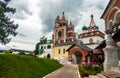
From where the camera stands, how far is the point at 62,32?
8325 centimetres

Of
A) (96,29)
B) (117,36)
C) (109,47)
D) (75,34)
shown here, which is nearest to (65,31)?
(75,34)

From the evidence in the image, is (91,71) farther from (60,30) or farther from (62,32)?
(60,30)

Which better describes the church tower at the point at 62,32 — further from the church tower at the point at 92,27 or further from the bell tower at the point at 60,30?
the church tower at the point at 92,27

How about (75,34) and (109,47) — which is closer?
(109,47)

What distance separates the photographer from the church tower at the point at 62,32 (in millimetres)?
82062

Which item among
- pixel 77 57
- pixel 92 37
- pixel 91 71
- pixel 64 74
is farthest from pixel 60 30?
pixel 64 74

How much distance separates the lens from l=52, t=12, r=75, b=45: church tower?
82062mm

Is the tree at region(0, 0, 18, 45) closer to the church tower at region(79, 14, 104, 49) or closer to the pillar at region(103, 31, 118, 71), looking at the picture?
the pillar at region(103, 31, 118, 71)

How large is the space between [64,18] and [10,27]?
67.4 metres

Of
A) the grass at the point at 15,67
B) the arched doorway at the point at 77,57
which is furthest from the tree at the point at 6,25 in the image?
the arched doorway at the point at 77,57

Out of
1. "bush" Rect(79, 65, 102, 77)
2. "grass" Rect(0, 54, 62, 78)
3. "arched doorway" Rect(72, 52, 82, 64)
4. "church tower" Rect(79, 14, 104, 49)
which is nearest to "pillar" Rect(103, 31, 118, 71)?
"bush" Rect(79, 65, 102, 77)

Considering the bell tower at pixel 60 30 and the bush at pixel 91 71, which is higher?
the bell tower at pixel 60 30

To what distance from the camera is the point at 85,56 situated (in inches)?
2162

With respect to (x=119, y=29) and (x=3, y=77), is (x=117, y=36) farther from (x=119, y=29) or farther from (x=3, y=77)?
(x=3, y=77)
